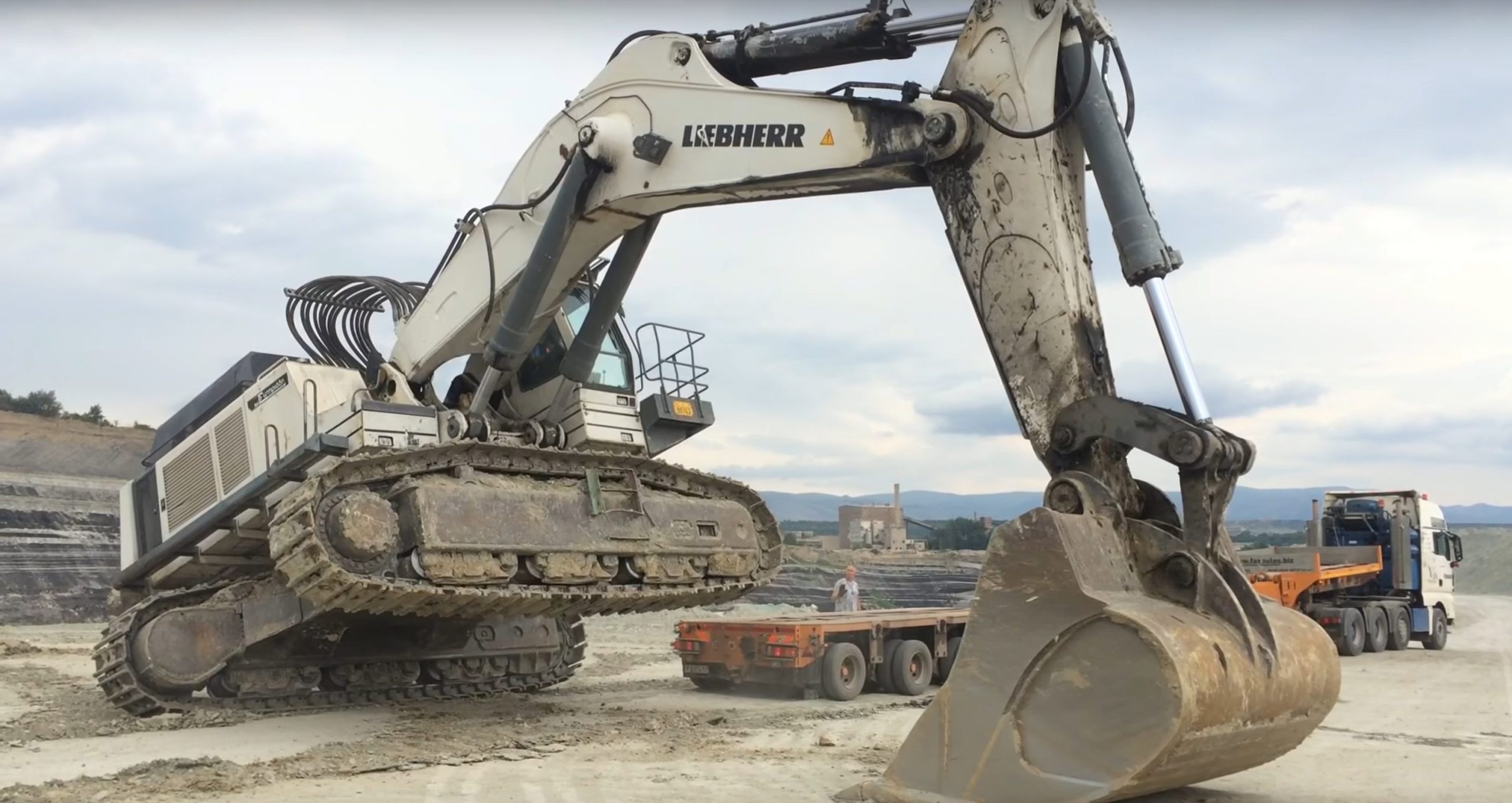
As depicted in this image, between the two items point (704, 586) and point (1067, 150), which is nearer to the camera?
point (1067, 150)

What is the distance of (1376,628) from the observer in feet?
66.3

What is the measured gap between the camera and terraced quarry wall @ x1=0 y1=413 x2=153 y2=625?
24.0 m

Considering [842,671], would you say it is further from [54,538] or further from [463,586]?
[54,538]

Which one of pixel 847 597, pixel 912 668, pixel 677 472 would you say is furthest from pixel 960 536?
pixel 677 472

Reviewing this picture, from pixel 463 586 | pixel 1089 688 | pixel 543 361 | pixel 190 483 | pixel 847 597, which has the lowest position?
pixel 847 597

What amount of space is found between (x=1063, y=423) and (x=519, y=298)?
485 cm

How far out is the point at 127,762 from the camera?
26.1 feet

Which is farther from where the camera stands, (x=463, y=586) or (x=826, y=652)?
(x=826, y=652)

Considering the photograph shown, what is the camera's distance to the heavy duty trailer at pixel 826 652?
39.1ft

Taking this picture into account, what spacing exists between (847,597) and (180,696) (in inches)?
344

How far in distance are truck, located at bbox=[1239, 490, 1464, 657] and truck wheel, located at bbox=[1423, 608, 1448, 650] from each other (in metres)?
0.02

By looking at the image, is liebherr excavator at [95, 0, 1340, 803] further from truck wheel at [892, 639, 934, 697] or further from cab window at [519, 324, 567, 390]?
truck wheel at [892, 639, 934, 697]

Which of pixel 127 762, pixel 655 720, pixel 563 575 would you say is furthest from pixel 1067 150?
pixel 127 762

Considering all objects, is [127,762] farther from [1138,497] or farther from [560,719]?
[1138,497]
